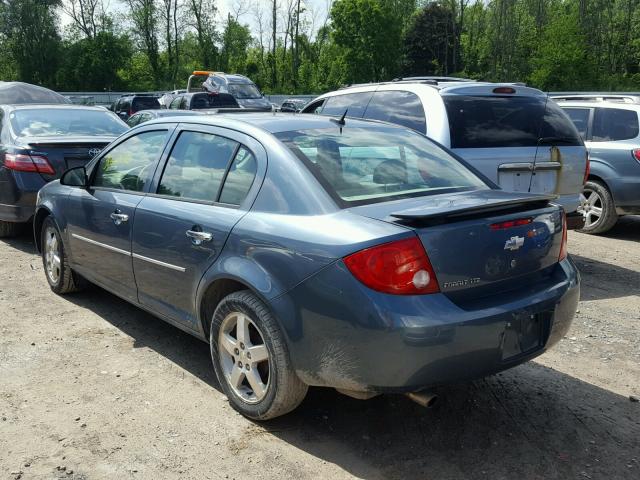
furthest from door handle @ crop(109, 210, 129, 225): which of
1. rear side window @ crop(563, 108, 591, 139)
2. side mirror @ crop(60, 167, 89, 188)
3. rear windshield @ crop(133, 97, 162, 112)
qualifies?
rear windshield @ crop(133, 97, 162, 112)

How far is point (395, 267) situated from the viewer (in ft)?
9.04

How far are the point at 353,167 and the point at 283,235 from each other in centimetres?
69

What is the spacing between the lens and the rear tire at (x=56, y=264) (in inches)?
210

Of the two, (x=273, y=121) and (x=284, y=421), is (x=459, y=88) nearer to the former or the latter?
(x=273, y=121)

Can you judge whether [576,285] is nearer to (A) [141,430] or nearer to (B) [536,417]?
(B) [536,417]

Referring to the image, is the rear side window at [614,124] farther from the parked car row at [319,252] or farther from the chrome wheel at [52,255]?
the chrome wheel at [52,255]

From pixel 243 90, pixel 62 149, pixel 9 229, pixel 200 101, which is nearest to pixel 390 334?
pixel 62 149

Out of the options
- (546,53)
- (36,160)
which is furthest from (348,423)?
(546,53)

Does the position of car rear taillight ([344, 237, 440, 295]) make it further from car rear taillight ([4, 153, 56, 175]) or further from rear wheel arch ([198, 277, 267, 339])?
car rear taillight ([4, 153, 56, 175])

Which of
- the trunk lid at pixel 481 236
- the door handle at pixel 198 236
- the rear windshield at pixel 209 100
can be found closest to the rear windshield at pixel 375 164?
the trunk lid at pixel 481 236

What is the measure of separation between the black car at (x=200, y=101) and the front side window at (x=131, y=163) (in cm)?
1394

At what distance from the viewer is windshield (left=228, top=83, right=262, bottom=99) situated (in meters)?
24.0

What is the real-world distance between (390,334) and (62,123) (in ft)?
21.5

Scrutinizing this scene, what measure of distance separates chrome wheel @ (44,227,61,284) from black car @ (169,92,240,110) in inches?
520
